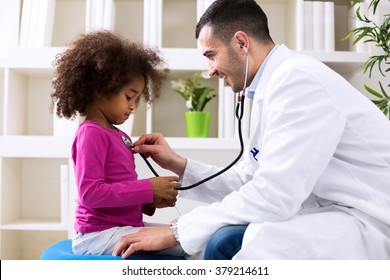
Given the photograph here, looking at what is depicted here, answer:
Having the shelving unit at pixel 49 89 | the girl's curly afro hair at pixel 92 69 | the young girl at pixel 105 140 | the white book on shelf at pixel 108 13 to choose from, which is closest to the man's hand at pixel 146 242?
the young girl at pixel 105 140

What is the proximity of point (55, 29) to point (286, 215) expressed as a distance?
2113 mm

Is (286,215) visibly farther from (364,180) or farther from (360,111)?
(360,111)

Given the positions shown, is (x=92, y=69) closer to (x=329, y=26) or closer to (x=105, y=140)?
(x=105, y=140)

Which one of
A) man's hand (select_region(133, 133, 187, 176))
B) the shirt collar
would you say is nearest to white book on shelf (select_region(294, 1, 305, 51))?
the shirt collar

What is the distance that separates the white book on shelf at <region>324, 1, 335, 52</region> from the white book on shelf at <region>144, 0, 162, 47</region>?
86 cm

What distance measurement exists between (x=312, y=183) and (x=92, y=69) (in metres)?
0.77

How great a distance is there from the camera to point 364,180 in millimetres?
1310

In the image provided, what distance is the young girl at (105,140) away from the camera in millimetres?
1432

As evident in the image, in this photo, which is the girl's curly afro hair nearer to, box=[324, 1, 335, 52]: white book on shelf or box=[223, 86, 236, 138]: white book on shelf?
box=[223, 86, 236, 138]: white book on shelf

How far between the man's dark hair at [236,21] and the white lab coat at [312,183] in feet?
0.80

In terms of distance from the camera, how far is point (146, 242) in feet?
4.28

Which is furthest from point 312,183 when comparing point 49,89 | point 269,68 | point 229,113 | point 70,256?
point 49,89

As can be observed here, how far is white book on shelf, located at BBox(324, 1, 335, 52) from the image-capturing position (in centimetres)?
262
